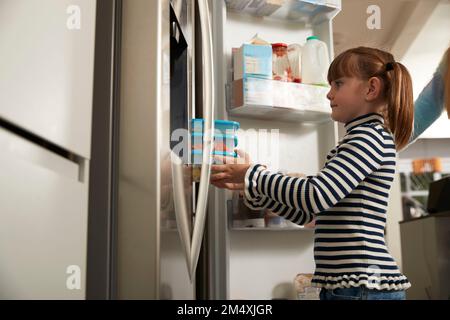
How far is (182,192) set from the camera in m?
0.98

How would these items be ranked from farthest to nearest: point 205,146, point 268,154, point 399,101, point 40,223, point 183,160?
point 268,154 → point 399,101 → point 183,160 → point 205,146 → point 40,223

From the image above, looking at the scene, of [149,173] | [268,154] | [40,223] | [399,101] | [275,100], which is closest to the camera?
[40,223]

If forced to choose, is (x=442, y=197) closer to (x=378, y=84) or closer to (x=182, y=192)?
(x=378, y=84)

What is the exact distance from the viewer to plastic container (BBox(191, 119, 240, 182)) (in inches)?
45.6

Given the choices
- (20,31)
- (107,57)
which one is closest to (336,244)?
(107,57)

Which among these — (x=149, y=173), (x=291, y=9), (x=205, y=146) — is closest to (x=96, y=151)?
(x=149, y=173)

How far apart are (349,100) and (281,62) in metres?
0.42

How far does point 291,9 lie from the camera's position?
164cm

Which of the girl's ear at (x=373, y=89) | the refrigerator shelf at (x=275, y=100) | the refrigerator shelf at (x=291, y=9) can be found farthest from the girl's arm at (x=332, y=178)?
the refrigerator shelf at (x=291, y=9)

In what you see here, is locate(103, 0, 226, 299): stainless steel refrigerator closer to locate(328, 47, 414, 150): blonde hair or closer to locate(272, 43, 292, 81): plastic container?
locate(328, 47, 414, 150): blonde hair

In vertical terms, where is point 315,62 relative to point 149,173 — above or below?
above

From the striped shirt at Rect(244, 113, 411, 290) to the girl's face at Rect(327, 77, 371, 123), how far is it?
61 millimetres

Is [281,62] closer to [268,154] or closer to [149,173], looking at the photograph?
[268,154]

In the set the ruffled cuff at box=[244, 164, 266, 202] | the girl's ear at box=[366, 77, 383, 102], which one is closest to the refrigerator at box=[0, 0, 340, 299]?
the ruffled cuff at box=[244, 164, 266, 202]
